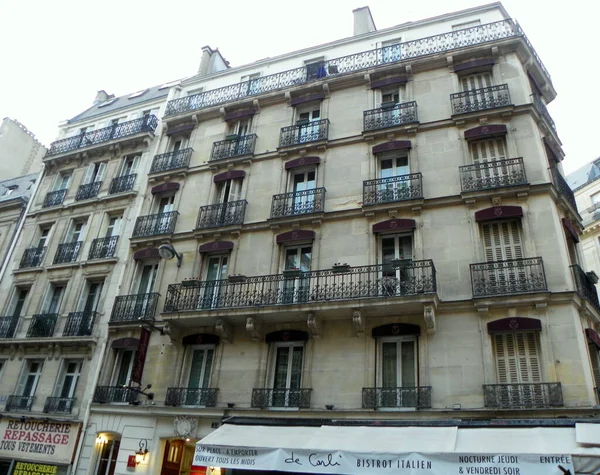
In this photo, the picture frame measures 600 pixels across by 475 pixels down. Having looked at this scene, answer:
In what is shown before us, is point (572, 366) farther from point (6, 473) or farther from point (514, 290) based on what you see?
point (6, 473)

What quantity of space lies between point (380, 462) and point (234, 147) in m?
12.4

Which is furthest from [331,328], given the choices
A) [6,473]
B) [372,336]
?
[6,473]

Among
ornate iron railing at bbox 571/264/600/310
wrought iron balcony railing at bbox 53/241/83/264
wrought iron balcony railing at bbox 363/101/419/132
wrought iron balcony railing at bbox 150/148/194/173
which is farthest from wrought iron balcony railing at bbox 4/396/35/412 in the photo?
ornate iron railing at bbox 571/264/600/310

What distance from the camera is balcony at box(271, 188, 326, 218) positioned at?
14845 millimetres

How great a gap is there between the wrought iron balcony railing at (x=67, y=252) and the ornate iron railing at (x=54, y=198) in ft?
8.42

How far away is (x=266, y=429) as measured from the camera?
11109mm

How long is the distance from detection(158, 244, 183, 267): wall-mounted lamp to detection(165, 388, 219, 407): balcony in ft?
13.3

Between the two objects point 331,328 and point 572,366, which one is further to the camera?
point 331,328

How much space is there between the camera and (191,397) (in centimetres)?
1344

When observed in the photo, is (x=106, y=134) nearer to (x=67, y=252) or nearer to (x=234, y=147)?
(x=67, y=252)

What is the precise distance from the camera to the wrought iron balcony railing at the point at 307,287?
12070 mm

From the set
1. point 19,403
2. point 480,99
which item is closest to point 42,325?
point 19,403

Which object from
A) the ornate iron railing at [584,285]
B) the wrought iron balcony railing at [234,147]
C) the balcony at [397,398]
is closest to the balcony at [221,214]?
the wrought iron balcony railing at [234,147]

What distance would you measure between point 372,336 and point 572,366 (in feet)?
14.9
